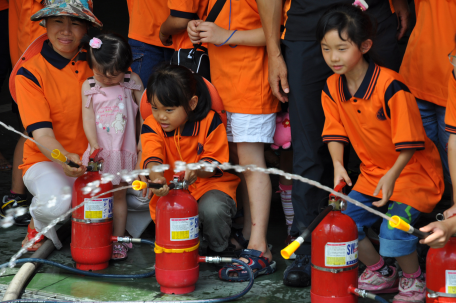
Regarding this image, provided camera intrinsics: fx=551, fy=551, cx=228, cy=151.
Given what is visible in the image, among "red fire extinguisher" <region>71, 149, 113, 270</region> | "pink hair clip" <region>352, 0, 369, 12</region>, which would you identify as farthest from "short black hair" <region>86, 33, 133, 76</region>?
"pink hair clip" <region>352, 0, 369, 12</region>

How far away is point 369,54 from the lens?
2674mm

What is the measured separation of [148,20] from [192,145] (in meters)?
1.25

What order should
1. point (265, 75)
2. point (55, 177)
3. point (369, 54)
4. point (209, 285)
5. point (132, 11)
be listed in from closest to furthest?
1. point (369, 54)
2. point (209, 285)
3. point (265, 75)
4. point (55, 177)
5. point (132, 11)

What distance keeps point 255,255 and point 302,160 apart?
1.89 ft

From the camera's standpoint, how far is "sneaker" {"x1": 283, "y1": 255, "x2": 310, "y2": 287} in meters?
2.80

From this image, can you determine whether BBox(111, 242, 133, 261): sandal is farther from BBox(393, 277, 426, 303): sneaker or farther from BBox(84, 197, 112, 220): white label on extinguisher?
BBox(393, 277, 426, 303): sneaker

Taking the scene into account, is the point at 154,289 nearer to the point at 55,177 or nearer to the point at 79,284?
the point at 79,284

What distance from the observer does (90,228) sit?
303cm

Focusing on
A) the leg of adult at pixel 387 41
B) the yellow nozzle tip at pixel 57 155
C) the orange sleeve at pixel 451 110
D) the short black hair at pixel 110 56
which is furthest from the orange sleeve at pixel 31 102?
the orange sleeve at pixel 451 110

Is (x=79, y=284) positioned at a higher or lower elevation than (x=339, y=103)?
lower

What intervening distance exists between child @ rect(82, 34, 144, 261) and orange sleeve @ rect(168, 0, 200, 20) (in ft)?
1.17

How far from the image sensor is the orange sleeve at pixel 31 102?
321 centimetres

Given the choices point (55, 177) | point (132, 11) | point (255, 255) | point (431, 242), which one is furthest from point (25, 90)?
point (431, 242)

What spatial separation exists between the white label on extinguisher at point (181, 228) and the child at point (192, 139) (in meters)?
0.27
